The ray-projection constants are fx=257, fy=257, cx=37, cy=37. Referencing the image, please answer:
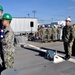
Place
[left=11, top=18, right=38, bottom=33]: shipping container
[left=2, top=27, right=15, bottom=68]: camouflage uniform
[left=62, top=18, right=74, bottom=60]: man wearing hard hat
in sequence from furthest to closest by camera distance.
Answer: [left=11, top=18, right=38, bottom=33]: shipping container, [left=62, top=18, right=74, bottom=60]: man wearing hard hat, [left=2, top=27, right=15, bottom=68]: camouflage uniform

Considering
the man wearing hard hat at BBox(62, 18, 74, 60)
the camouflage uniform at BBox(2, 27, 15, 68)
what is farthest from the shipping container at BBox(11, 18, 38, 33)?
the camouflage uniform at BBox(2, 27, 15, 68)

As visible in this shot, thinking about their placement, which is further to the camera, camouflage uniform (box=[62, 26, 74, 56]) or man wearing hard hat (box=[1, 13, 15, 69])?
camouflage uniform (box=[62, 26, 74, 56])

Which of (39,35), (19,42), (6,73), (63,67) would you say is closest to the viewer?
(6,73)

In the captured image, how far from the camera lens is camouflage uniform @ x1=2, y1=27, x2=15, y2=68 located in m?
5.99

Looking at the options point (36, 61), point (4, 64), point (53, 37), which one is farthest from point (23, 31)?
point (4, 64)

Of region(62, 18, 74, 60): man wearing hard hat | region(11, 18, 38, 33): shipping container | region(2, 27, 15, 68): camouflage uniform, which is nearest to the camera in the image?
region(2, 27, 15, 68): camouflage uniform

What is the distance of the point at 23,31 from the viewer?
36.6 meters

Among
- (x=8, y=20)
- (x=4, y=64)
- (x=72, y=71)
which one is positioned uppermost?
(x=8, y=20)

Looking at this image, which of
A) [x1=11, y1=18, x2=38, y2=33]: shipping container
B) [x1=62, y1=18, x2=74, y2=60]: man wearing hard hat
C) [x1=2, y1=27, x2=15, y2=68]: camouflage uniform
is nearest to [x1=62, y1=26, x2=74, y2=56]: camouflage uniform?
[x1=62, y1=18, x2=74, y2=60]: man wearing hard hat

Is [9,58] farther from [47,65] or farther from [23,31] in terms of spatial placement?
[23,31]

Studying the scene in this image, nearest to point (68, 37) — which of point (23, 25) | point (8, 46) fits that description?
point (8, 46)

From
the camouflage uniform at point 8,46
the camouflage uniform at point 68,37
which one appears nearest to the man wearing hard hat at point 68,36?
the camouflage uniform at point 68,37

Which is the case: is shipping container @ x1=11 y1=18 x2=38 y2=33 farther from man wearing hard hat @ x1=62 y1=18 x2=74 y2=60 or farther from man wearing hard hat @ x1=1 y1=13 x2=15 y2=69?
man wearing hard hat @ x1=1 y1=13 x2=15 y2=69

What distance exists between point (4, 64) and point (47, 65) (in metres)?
4.06
